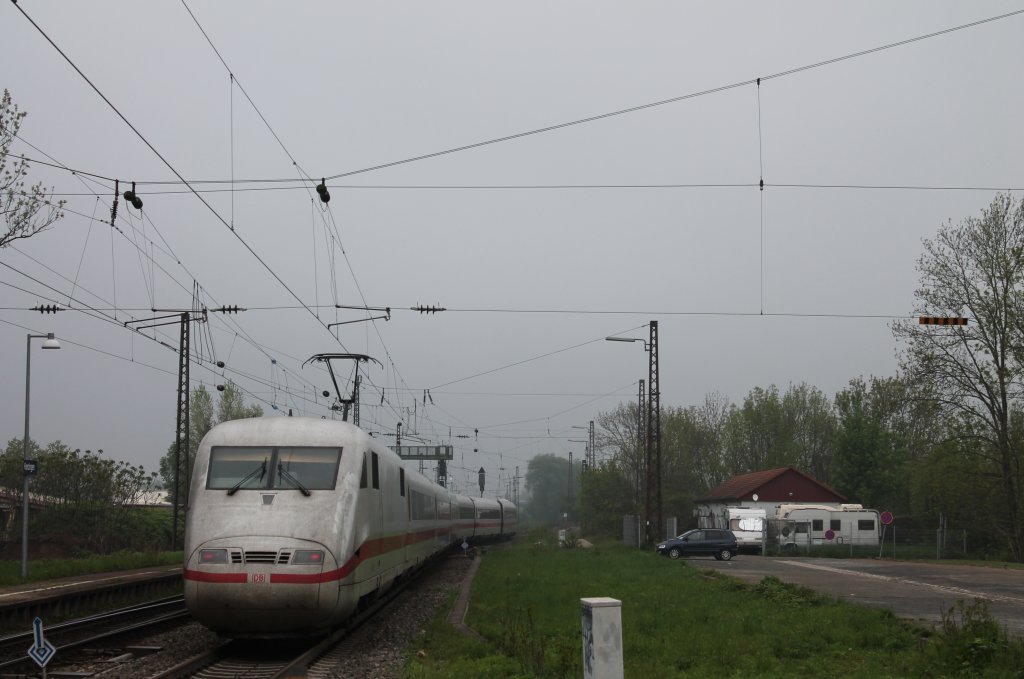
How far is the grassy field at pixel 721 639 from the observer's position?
38.6ft

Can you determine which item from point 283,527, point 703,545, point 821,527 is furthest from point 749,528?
point 283,527

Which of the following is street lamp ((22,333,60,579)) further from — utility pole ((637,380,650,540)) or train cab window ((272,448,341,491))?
utility pole ((637,380,650,540))

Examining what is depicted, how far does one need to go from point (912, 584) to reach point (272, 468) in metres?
17.5

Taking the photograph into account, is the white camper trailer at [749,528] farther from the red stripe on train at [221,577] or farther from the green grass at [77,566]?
the red stripe on train at [221,577]

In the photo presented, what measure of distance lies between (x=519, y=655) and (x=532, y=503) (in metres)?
143

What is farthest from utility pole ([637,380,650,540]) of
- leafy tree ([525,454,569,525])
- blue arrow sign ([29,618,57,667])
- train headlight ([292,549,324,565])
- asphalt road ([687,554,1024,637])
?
leafy tree ([525,454,569,525])

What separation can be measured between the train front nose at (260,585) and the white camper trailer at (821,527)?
134ft

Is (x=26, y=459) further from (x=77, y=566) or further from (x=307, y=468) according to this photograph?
(x=307, y=468)

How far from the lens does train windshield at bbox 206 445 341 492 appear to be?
14445mm

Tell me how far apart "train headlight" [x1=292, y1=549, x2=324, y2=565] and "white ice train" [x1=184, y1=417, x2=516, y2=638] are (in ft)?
0.05

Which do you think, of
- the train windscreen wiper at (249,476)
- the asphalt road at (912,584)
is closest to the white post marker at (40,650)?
the train windscreen wiper at (249,476)

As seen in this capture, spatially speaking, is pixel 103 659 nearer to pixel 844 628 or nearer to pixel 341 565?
pixel 341 565

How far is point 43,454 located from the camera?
43406 millimetres

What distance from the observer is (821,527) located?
166ft
